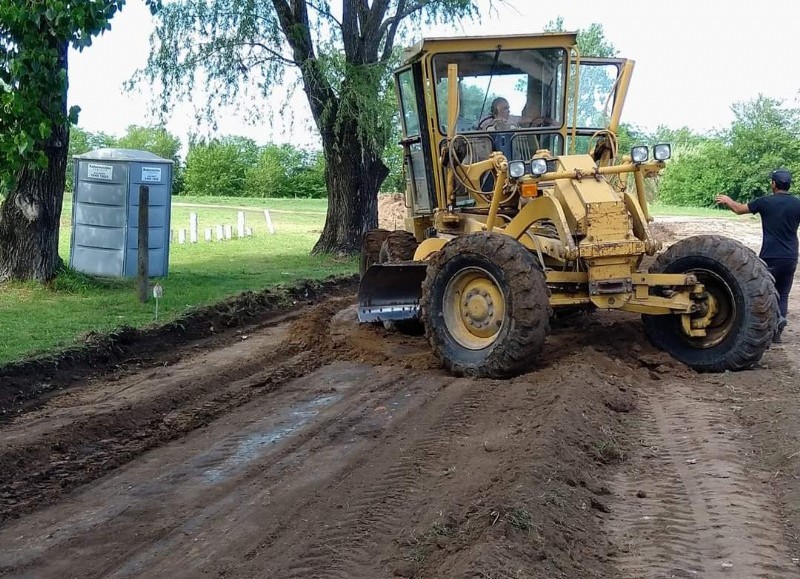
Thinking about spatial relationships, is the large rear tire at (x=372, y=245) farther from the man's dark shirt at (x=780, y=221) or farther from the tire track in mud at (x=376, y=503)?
the tire track in mud at (x=376, y=503)

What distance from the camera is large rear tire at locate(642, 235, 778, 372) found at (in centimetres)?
816

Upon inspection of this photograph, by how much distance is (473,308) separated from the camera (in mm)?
8688

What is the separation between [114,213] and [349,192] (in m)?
7.46

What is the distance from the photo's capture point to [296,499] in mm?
5305

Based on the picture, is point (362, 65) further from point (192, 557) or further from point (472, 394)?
point (192, 557)

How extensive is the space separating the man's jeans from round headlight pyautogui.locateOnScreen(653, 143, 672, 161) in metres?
1.98

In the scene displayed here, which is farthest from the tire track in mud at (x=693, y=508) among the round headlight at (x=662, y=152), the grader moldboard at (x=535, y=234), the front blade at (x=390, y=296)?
the front blade at (x=390, y=296)

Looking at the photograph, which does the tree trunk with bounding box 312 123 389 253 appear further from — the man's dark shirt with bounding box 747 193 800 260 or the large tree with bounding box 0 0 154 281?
the large tree with bounding box 0 0 154 281

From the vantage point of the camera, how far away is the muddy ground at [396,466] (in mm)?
4488

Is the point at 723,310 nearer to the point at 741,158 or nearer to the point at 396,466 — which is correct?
the point at 396,466

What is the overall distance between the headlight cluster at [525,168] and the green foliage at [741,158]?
44.9m

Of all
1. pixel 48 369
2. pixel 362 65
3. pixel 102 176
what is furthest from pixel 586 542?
pixel 362 65

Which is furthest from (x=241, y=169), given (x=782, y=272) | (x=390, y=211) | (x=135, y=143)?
(x=782, y=272)

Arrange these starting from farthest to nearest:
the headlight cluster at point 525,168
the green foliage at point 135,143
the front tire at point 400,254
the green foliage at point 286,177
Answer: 1. the green foliage at point 135,143
2. the green foliage at point 286,177
3. the front tire at point 400,254
4. the headlight cluster at point 525,168
